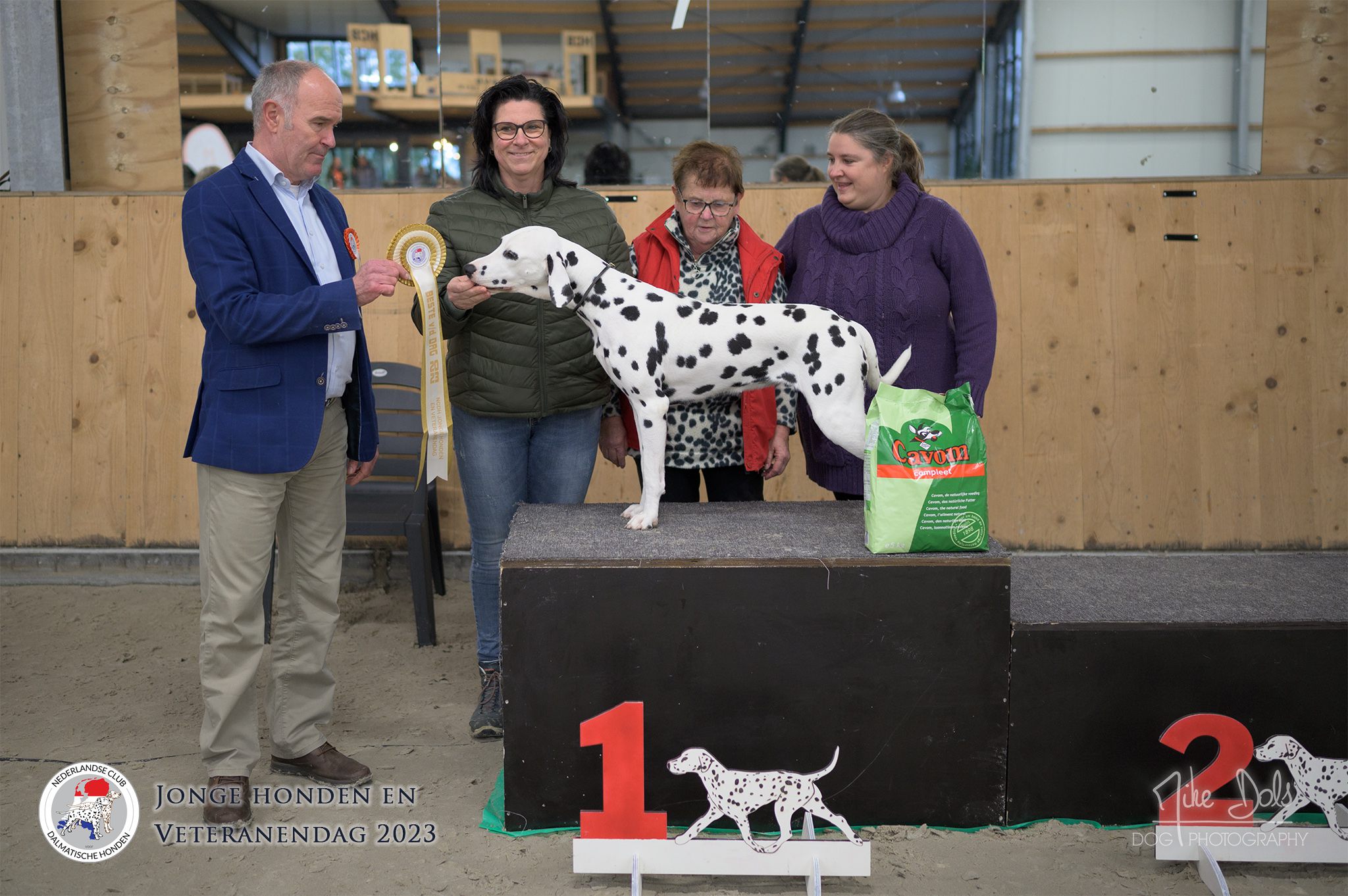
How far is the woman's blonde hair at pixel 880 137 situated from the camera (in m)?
2.89

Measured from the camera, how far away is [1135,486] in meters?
4.82

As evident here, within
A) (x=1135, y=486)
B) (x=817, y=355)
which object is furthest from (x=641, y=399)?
(x=1135, y=486)

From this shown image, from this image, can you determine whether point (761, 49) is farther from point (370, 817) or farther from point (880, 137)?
point (370, 817)

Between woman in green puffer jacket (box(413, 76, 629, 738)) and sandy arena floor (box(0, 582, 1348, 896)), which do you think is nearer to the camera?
sandy arena floor (box(0, 582, 1348, 896))

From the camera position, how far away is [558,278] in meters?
2.61

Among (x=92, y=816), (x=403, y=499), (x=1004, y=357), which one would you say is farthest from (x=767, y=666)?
(x=1004, y=357)

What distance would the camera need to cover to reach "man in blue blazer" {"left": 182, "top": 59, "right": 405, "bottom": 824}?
2.52 metres

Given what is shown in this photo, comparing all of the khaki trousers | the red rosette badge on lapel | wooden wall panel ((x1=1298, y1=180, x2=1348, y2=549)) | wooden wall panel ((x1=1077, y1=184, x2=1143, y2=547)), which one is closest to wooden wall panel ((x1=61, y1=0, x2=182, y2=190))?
the red rosette badge on lapel

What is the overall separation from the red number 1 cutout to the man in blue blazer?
0.98m

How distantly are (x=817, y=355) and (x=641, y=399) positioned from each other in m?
0.47

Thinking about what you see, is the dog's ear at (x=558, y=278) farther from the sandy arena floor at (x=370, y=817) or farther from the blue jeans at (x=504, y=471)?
the sandy arena floor at (x=370, y=817)

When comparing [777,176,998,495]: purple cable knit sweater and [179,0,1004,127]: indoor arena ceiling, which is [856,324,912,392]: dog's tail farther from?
[179,0,1004,127]: indoor arena ceiling

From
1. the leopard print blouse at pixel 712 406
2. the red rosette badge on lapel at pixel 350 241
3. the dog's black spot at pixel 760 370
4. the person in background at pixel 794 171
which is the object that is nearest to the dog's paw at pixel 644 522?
the leopard print blouse at pixel 712 406

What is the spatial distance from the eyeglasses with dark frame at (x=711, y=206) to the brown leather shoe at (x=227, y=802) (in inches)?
76.7
